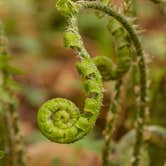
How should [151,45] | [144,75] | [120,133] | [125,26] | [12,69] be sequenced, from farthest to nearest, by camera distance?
[151,45] → [120,133] → [12,69] → [144,75] → [125,26]

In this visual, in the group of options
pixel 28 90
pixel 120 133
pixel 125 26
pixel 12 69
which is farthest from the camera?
pixel 28 90

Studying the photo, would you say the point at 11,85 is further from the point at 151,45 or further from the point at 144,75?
the point at 151,45

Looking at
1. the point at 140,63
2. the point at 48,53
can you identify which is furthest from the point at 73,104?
the point at 48,53

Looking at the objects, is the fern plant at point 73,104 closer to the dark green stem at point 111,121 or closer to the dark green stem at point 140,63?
the dark green stem at point 140,63

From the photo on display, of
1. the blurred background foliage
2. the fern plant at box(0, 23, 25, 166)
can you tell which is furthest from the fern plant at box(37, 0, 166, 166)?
the blurred background foliage

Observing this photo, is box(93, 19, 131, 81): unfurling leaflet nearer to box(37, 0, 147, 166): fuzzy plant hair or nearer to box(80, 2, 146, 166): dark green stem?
box(80, 2, 146, 166): dark green stem

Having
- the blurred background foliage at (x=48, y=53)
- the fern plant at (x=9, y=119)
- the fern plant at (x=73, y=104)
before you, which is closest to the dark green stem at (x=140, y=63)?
the fern plant at (x=73, y=104)

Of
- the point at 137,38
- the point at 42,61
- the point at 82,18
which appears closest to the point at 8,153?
the point at 137,38

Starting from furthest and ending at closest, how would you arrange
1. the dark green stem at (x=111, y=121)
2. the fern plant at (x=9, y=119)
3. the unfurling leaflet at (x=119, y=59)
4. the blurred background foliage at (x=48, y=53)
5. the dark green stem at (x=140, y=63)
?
the blurred background foliage at (x=48, y=53)
the fern plant at (x=9, y=119)
the dark green stem at (x=111, y=121)
the unfurling leaflet at (x=119, y=59)
the dark green stem at (x=140, y=63)

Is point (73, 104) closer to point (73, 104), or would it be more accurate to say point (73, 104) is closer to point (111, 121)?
point (73, 104)
